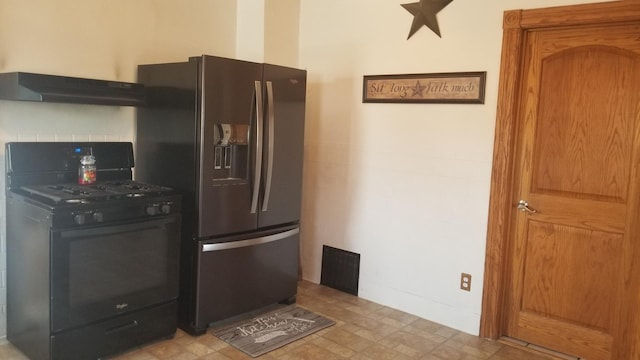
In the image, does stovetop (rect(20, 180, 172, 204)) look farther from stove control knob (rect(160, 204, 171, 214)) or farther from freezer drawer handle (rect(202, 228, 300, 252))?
freezer drawer handle (rect(202, 228, 300, 252))

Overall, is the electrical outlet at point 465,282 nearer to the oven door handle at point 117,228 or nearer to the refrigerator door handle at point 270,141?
the refrigerator door handle at point 270,141

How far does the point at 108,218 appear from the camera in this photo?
103 inches

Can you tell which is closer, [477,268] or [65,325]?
[65,325]

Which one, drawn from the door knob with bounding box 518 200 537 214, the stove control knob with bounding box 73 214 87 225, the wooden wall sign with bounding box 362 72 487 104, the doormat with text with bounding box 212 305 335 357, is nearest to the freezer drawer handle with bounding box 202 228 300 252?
the doormat with text with bounding box 212 305 335 357

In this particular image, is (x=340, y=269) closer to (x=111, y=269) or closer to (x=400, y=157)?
(x=400, y=157)

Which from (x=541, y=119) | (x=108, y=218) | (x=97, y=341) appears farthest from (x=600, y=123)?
(x=97, y=341)

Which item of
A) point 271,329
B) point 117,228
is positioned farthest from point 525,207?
point 117,228

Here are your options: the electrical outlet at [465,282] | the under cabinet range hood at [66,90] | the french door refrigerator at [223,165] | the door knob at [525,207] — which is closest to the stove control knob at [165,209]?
the french door refrigerator at [223,165]

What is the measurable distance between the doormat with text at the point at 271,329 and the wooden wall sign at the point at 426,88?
1.61 metres

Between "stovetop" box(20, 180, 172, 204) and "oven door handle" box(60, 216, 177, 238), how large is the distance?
0.14 metres

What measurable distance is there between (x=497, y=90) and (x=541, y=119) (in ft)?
1.03

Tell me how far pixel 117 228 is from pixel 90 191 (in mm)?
262

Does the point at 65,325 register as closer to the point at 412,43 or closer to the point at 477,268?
the point at 477,268

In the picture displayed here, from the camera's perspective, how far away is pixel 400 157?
3.65 m
